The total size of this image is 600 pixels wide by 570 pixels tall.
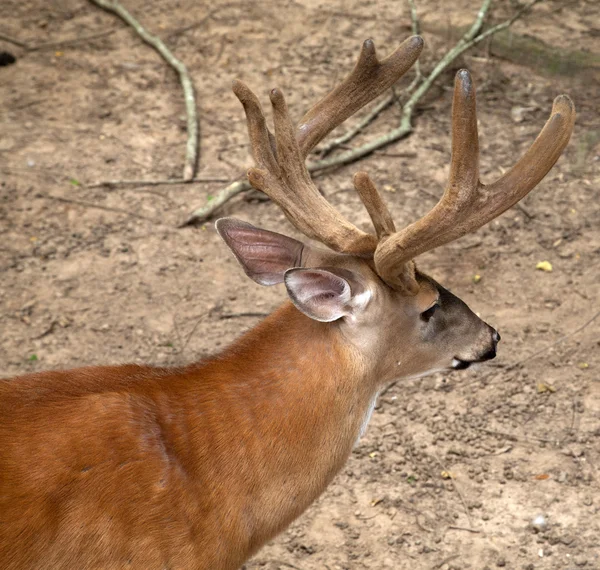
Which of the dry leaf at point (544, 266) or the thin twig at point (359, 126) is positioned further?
the thin twig at point (359, 126)

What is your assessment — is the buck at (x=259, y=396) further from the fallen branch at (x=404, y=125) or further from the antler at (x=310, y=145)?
the fallen branch at (x=404, y=125)

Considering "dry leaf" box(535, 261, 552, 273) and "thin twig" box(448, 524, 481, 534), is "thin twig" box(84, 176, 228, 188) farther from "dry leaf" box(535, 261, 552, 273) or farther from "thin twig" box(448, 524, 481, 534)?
"thin twig" box(448, 524, 481, 534)

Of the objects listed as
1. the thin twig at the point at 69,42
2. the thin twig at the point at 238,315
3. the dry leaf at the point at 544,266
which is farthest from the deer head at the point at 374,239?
the thin twig at the point at 69,42

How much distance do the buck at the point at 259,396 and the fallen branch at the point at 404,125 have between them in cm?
277

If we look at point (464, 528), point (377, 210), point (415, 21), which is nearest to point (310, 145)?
point (377, 210)

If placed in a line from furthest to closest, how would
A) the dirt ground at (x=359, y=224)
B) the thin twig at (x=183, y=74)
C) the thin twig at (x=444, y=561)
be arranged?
the thin twig at (x=183, y=74), the dirt ground at (x=359, y=224), the thin twig at (x=444, y=561)

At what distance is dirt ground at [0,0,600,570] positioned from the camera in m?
4.19

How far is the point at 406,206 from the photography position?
6.17 meters

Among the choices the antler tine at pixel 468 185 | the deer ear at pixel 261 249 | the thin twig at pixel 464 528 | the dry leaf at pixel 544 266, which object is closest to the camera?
the antler tine at pixel 468 185

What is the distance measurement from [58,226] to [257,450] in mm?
3492

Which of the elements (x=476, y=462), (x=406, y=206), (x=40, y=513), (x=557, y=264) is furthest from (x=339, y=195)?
(x=40, y=513)

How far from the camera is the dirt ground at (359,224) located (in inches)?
165

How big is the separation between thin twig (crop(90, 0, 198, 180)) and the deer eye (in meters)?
3.52

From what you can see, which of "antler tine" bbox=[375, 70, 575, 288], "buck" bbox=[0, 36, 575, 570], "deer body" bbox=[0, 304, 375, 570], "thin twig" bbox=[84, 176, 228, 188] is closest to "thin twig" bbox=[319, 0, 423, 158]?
"thin twig" bbox=[84, 176, 228, 188]
